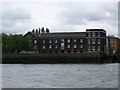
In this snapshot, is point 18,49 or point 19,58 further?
point 18,49

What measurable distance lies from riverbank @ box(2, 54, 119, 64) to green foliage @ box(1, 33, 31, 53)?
57.9ft

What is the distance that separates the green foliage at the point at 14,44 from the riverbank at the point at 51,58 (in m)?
17.7

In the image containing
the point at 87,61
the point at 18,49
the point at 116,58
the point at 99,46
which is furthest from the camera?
the point at 99,46

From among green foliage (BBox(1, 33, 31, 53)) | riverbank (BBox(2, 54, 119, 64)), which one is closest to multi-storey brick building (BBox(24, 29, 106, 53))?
green foliage (BBox(1, 33, 31, 53))

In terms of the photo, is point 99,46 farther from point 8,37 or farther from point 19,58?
point 19,58

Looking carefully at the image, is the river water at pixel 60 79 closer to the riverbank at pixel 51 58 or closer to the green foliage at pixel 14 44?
the riverbank at pixel 51 58

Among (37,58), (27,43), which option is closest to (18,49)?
(27,43)

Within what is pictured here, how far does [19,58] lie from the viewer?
278 ft

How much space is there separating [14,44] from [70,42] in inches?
843

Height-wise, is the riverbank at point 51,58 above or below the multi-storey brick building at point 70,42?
below

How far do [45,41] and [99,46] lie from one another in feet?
61.9

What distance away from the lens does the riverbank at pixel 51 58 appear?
8206 centimetres

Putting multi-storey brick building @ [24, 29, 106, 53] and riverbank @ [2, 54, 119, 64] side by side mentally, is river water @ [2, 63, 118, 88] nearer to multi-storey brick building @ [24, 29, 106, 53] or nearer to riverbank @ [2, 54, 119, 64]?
riverbank @ [2, 54, 119, 64]

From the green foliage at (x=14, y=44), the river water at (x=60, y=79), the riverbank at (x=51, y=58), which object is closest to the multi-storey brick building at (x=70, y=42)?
the green foliage at (x=14, y=44)
